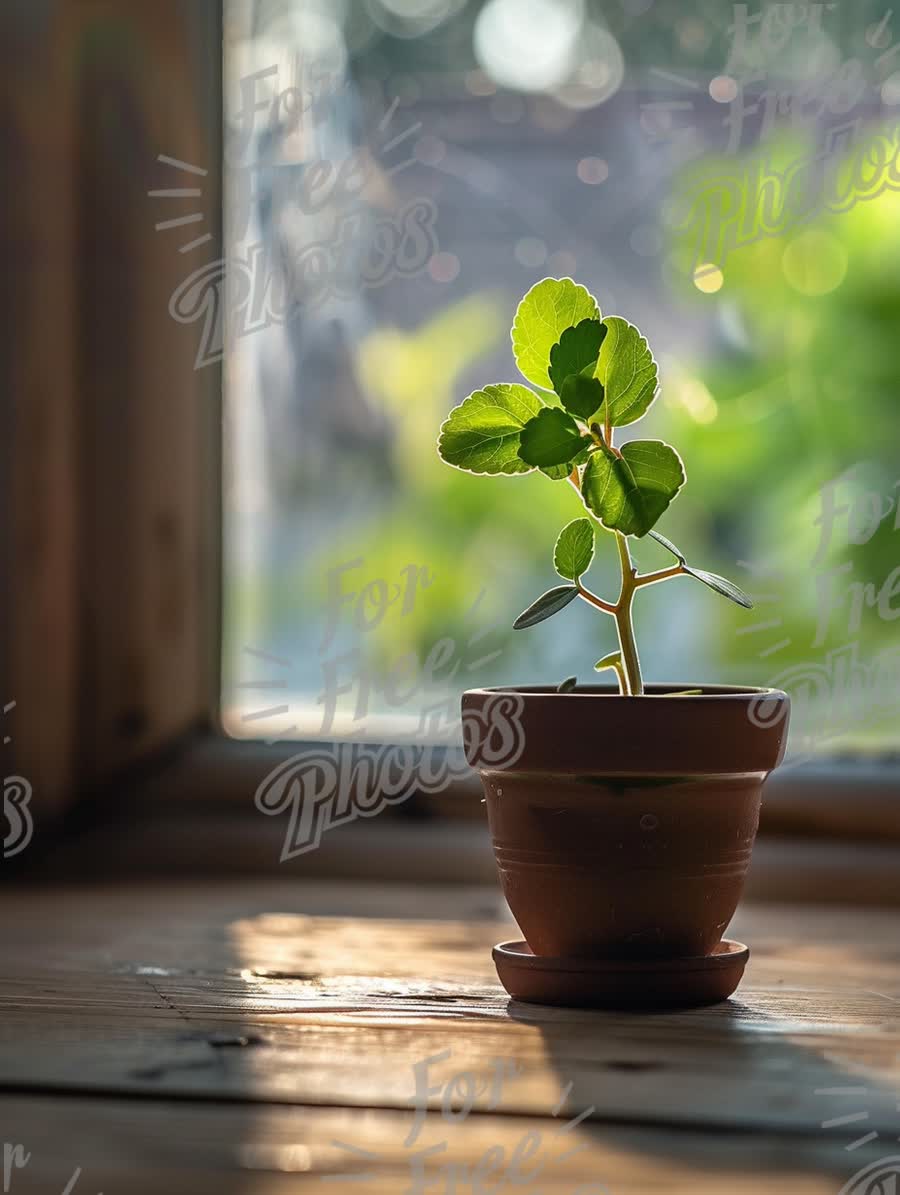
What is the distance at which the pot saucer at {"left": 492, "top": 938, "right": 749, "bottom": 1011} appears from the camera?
94cm

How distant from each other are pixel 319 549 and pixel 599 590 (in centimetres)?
35

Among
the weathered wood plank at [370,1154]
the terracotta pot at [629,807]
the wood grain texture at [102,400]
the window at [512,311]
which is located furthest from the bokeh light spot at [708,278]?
the weathered wood plank at [370,1154]

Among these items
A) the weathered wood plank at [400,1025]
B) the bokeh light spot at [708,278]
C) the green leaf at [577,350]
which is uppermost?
the bokeh light spot at [708,278]

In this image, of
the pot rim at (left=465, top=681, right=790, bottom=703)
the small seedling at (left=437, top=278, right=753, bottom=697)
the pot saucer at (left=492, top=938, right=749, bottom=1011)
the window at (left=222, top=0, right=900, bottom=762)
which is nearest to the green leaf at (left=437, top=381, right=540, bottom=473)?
the small seedling at (left=437, top=278, right=753, bottom=697)

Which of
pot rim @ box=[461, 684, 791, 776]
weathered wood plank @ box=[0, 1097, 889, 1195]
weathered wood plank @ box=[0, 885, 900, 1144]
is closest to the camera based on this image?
weathered wood plank @ box=[0, 1097, 889, 1195]

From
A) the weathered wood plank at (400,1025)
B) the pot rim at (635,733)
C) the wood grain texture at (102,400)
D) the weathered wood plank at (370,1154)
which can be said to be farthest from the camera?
the wood grain texture at (102,400)

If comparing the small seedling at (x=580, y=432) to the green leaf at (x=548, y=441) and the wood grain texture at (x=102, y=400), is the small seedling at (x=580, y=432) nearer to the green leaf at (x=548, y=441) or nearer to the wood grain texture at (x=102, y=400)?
the green leaf at (x=548, y=441)

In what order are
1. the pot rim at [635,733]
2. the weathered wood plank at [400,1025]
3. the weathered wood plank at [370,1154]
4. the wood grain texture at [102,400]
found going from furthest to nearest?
the wood grain texture at [102,400]
the pot rim at [635,733]
the weathered wood plank at [400,1025]
the weathered wood plank at [370,1154]

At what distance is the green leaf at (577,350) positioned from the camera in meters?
0.93

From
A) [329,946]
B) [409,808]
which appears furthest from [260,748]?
[329,946]

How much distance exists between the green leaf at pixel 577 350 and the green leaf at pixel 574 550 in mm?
100

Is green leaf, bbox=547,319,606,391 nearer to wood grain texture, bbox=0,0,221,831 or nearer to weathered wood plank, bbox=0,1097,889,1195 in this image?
weathered wood plank, bbox=0,1097,889,1195

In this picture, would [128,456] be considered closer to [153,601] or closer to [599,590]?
[153,601]

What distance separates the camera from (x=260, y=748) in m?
1.69
